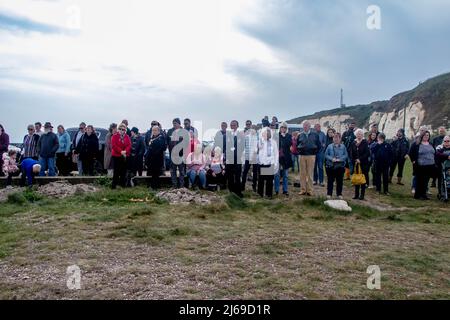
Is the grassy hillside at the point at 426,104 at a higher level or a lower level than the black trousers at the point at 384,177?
higher

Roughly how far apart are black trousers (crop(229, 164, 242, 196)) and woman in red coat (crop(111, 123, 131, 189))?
267 centimetres

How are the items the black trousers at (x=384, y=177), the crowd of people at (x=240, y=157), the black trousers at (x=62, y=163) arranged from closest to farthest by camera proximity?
the crowd of people at (x=240, y=157)
the black trousers at (x=384, y=177)
the black trousers at (x=62, y=163)

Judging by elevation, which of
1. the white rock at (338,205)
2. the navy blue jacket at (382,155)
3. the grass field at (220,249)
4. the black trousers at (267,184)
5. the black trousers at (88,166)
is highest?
the navy blue jacket at (382,155)

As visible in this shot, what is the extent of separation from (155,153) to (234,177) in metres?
2.20

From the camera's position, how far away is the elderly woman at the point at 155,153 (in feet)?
37.5

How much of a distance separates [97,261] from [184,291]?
5.01 ft

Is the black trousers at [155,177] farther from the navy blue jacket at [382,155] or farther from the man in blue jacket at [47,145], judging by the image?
→ the navy blue jacket at [382,155]

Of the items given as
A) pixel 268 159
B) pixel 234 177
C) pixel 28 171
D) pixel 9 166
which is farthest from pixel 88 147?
pixel 268 159

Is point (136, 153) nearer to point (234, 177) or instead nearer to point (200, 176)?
→ point (200, 176)

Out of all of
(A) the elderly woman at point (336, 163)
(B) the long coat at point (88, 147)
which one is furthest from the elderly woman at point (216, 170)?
(B) the long coat at point (88, 147)

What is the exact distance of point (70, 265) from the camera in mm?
5305

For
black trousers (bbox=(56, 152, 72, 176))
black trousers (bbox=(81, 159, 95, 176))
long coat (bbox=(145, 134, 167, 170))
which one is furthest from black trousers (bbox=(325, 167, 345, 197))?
black trousers (bbox=(56, 152, 72, 176))

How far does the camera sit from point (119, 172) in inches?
446

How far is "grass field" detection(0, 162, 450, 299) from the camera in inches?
182
